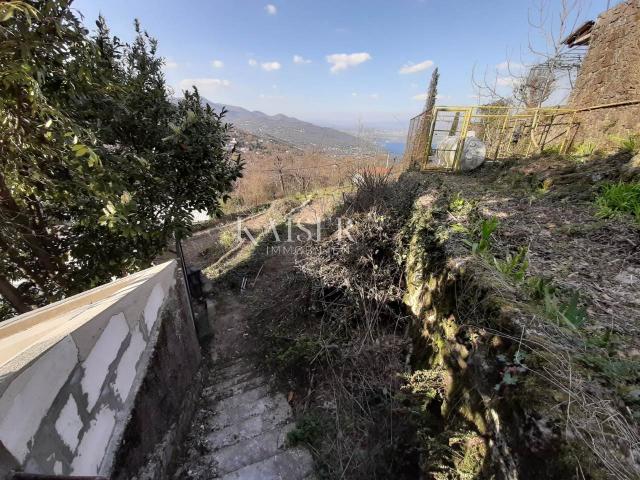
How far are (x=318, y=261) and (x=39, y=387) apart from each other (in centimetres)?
365

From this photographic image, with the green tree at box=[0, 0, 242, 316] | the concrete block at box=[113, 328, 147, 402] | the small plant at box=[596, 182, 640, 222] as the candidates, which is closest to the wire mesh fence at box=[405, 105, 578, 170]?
the small plant at box=[596, 182, 640, 222]

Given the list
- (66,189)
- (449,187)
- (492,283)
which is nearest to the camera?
(492,283)

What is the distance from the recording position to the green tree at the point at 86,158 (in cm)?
205

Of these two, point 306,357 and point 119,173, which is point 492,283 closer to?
point 306,357

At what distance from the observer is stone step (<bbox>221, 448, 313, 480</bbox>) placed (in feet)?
8.21

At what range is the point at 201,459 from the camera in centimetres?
274

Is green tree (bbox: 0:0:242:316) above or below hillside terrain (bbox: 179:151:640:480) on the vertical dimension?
above

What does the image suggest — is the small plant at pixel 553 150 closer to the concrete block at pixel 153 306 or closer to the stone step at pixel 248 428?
the stone step at pixel 248 428

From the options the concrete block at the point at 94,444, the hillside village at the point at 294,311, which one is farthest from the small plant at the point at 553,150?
the concrete block at the point at 94,444

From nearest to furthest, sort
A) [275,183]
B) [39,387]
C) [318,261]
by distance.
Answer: [39,387] < [318,261] < [275,183]

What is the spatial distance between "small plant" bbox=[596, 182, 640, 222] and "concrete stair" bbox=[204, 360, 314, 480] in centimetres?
433

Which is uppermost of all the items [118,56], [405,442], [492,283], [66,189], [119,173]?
[118,56]

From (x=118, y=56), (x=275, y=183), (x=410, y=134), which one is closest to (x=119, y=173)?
(x=118, y=56)

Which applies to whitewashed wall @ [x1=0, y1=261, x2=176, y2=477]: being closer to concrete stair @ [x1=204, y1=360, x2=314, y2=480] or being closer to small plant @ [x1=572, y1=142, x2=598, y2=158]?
concrete stair @ [x1=204, y1=360, x2=314, y2=480]
